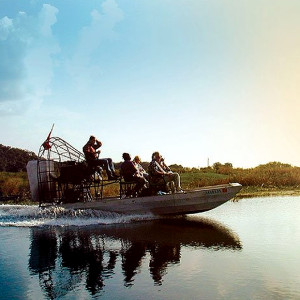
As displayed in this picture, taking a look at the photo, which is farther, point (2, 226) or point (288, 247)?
point (2, 226)

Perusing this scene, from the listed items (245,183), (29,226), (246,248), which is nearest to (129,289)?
(246,248)

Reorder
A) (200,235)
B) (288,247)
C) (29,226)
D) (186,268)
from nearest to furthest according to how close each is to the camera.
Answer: (186,268) → (288,247) → (200,235) → (29,226)

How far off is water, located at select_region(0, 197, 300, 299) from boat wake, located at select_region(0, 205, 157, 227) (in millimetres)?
37

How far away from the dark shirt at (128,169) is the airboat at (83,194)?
0.30m

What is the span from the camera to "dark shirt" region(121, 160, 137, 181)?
17.4m

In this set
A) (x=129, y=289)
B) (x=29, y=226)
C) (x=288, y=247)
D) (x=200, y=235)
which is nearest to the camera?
(x=129, y=289)

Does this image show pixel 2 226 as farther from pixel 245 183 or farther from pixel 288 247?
pixel 245 183

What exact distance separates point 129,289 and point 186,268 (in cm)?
179

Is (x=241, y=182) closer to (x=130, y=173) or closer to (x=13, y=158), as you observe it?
(x=130, y=173)

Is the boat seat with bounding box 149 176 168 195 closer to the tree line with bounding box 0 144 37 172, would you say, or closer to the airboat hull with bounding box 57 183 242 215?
the airboat hull with bounding box 57 183 242 215

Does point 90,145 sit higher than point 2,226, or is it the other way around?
point 90,145

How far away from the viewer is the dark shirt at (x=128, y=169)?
57.0 feet

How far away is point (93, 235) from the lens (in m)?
14.4

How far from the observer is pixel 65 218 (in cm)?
1753
